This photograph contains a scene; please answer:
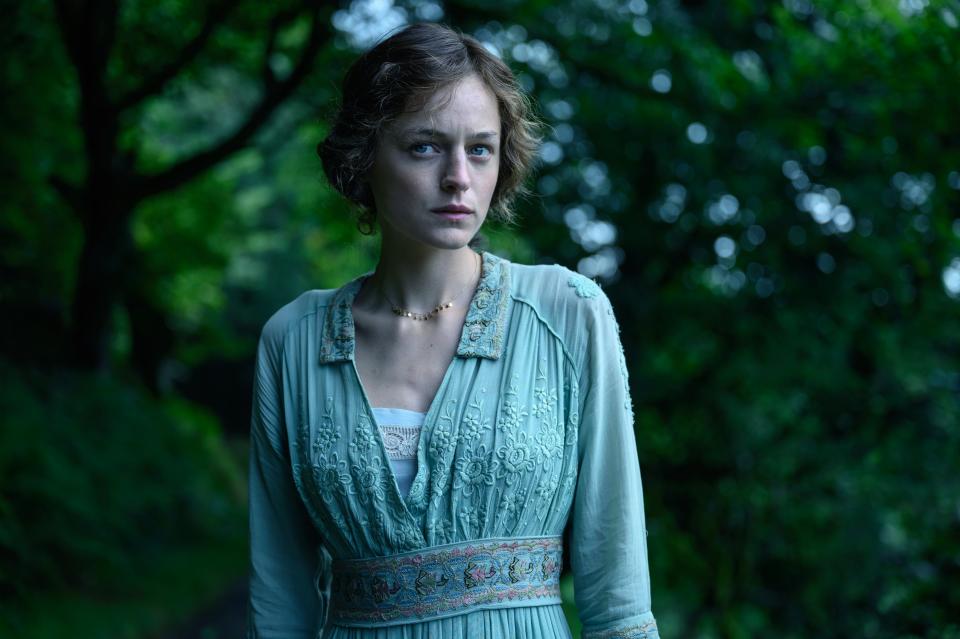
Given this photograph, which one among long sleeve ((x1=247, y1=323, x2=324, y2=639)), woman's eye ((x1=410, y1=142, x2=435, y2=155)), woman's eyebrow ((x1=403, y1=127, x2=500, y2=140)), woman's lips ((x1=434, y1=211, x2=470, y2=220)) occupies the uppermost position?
woman's eyebrow ((x1=403, y1=127, x2=500, y2=140))

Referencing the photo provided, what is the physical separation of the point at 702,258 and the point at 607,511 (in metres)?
5.57

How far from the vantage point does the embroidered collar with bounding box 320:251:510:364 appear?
214 cm

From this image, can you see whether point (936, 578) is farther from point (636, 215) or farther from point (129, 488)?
point (129, 488)

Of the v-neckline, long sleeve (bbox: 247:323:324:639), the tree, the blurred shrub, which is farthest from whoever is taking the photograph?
the tree

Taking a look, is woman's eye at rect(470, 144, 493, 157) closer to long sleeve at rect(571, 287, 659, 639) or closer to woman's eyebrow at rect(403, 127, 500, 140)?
woman's eyebrow at rect(403, 127, 500, 140)

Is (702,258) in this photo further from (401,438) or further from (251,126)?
(401,438)

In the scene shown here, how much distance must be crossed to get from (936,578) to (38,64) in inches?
276

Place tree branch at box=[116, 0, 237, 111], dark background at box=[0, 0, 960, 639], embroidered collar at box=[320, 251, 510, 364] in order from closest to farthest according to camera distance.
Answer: embroidered collar at box=[320, 251, 510, 364], dark background at box=[0, 0, 960, 639], tree branch at box=[116, 0, 237, 111]

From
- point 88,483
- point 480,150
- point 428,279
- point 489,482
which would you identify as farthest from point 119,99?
point 489,482

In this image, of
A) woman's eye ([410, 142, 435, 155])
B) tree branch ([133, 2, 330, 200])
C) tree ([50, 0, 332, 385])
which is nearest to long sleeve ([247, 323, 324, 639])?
woman's eye ([410, 142, 435, 155])

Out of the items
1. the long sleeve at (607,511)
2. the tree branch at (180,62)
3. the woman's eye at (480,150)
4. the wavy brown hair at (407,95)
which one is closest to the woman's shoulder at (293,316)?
the wavy brown hair at (407,95)

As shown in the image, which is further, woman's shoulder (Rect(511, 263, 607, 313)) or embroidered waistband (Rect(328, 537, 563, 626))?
woman's shoulder (Rect(511, 263, 607, 313))

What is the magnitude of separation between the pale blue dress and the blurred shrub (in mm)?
4955

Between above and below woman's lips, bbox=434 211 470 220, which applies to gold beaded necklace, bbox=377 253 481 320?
below
